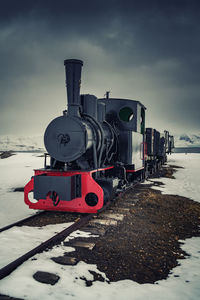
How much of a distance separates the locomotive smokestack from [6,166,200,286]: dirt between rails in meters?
2.66

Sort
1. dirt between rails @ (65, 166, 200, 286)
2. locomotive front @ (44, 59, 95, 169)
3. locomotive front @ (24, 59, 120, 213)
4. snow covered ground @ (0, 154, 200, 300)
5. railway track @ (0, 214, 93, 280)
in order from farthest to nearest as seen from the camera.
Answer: locomotive front @ (44, 59, 95, 169) < locomotive front @ (24, 59, 120, 213) < dirt between rails @ (65, 166, 200, 286) < railway track @ (0, 214, 93, 280) < snow covered ground @ (0, 154, 200, 300)

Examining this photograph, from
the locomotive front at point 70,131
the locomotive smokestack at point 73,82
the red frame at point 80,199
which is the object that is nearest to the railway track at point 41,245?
the red frame at point 80,199

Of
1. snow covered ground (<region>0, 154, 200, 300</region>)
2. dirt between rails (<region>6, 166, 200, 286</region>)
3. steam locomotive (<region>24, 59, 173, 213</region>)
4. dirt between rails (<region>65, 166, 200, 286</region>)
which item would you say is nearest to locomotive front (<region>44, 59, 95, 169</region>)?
steam locomotive (<region>24, 59, 173, 213</region>)

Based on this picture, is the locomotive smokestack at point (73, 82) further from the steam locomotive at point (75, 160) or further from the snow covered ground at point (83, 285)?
the snow covered ground at point (83, 285)

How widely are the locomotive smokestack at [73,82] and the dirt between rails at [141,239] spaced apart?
2.66 m

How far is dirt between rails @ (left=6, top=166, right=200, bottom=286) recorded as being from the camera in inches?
133

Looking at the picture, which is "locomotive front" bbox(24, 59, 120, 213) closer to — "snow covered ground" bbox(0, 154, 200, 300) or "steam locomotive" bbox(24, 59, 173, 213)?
"steam locomotive" bbox(24, 59, 173, 213)

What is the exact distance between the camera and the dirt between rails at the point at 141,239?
11.1ft

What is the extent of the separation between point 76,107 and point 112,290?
4.16 m

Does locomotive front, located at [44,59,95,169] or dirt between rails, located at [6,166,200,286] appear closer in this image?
dirt between rails, located at [6,166,200,286]

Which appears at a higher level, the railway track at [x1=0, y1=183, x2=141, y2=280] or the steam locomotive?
the steam locomotive

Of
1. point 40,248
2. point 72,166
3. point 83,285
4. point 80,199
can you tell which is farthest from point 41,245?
point 72,166

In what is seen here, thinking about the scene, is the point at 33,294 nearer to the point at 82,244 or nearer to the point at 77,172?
the point at 82,244

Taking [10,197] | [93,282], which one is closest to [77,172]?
[93,282]
